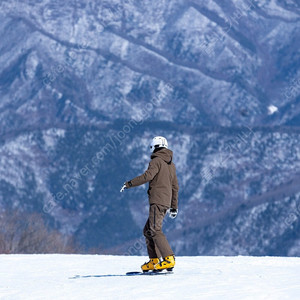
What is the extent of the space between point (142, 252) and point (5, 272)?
180 meters

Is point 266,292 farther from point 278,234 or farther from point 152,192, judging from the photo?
point 278,234

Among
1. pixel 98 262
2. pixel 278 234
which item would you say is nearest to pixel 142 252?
pixel 278 234

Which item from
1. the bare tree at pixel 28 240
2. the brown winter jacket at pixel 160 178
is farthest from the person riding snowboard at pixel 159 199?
the bare tree at pixel 28 240

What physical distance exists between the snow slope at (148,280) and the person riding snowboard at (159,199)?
0.46 metres

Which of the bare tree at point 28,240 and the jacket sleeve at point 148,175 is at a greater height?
the bare tree at point 28,240

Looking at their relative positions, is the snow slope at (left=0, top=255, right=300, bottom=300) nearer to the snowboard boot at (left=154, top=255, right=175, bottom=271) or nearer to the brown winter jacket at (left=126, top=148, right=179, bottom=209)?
the snowboard boot at (left=154, top=255, right=175, bottom=271)

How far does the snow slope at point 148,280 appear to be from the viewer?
1241cm

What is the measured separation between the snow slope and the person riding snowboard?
46 centimetres

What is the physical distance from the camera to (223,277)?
14789 millimetres

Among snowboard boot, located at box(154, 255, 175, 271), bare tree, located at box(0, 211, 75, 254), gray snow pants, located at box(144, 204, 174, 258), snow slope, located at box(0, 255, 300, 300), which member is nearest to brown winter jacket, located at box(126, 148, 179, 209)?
gray snow pants, located at box(144, 204, 174, 258)

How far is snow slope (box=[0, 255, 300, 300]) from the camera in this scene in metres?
12.4

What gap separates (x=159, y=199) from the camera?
48.3ft

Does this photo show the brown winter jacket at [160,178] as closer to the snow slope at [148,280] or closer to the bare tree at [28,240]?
the snow slope at [148,280]

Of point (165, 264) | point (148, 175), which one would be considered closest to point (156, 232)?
point (165, 264)
